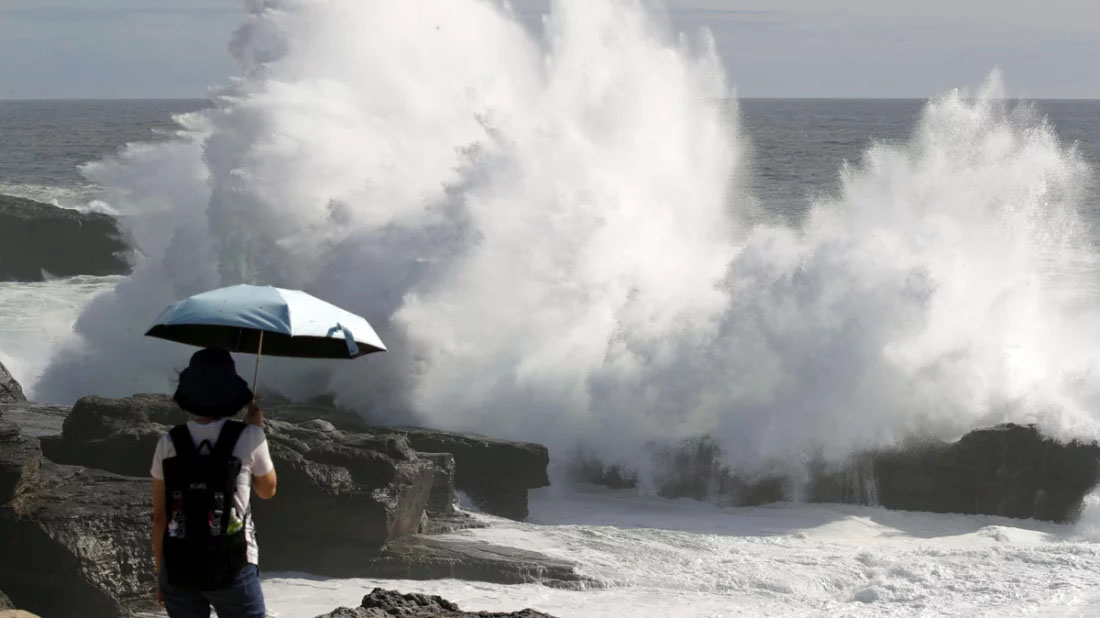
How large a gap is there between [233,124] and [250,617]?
15716 mm

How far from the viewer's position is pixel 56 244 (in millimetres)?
29828

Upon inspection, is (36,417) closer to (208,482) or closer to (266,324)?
(266,324)

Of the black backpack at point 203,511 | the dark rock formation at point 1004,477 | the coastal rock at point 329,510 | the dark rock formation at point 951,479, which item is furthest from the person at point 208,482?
the dark rock formation at point 1004,477

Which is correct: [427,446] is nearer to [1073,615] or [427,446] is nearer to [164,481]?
[1073,615]

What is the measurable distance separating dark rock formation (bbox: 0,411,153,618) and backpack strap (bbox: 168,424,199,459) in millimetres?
5148

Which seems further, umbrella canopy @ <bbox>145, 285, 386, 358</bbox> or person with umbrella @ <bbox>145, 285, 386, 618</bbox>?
umbrella canopy @ <bbox>145, 285, 386, 358</bbox>

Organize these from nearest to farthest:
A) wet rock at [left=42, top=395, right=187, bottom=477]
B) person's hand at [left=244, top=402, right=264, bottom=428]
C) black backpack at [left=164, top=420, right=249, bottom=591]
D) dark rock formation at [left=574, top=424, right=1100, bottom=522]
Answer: black backpack at [left=164, top=420, right=249, bottom=591]
person's hand at [left=244, top=402, right=264, bottom=428]
wet rock at [left=42, top=395, right=187, bottom=477]
dark rock formation at [left=574, top=424, right=1100, bottom=522]

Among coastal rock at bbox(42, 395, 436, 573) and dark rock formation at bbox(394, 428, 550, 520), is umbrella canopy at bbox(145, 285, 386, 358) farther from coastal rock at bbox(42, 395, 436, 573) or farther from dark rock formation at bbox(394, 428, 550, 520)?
dark rock formation at bbox(394, 428, 550, 520)

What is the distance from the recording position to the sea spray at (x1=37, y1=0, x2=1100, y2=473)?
606 inches

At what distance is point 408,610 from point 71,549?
362 cm

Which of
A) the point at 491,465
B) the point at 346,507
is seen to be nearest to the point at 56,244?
the point at 491,465

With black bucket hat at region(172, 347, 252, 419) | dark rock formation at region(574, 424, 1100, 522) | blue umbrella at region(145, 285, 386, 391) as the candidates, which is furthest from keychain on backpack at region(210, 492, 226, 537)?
dark rock formation at region(574, 424, 1100, 522)

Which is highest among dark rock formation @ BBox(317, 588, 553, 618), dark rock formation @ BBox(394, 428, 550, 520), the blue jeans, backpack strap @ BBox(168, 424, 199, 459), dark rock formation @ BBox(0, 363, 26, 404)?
dark rock formation @ BBox(0, 363, 26, 404)

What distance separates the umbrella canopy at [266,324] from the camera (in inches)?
211
